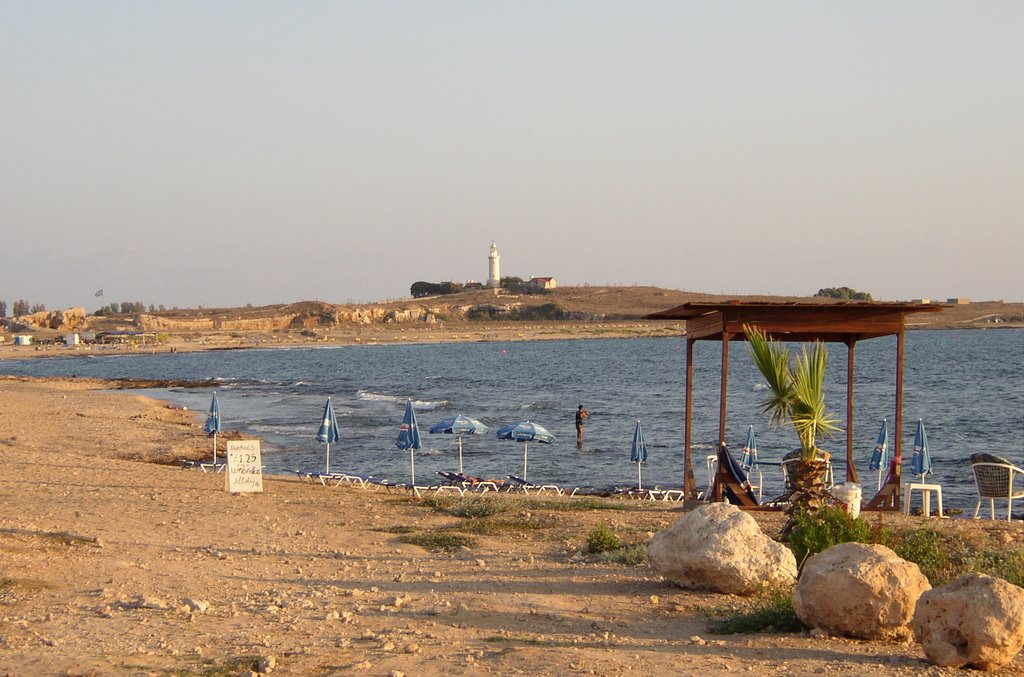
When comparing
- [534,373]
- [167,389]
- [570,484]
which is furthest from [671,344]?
[570,484]

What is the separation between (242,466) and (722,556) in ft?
30.6

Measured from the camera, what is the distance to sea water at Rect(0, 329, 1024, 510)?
26328mm

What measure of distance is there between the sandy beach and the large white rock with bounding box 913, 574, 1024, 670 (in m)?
0.16

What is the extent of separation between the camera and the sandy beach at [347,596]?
280 inches

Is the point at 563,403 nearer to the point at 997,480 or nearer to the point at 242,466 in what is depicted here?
the point at 242,466

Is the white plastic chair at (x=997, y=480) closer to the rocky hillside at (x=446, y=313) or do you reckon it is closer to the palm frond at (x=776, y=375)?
the palm frond at (x=776, y=375)

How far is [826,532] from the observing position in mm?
9625

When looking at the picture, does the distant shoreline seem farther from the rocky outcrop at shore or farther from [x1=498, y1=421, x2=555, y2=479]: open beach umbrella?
[x1=498, y1=421, x2=555, y2=479]: open beach umbrella

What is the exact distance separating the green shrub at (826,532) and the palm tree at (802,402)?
1.82 feet

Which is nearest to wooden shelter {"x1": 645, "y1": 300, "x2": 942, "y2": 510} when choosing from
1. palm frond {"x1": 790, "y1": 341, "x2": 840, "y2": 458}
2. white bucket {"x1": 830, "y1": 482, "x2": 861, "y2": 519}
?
palm frond {"x1": 790, "y1": 341, "x2": 840, "y2": 458}

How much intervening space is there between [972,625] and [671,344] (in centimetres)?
12587

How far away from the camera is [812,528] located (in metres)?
9.68

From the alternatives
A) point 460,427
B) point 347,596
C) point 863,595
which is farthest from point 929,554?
point 460,427

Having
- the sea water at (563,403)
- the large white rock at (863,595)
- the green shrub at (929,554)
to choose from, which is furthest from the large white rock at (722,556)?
the sea water at (563,403)
